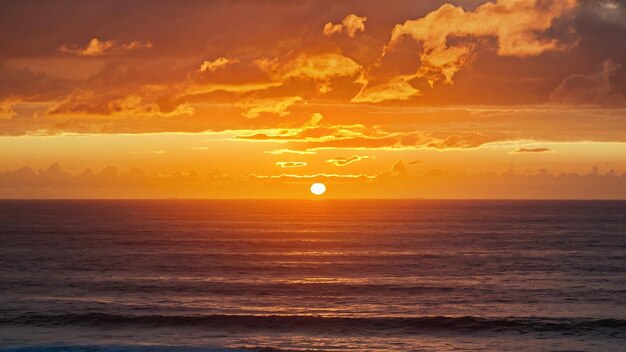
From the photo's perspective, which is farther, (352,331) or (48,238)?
(48,238)

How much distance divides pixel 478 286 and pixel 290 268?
21.5m

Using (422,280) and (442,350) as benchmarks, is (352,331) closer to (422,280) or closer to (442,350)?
(442,350)

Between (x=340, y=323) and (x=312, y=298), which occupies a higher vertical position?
(x=312, y=298)

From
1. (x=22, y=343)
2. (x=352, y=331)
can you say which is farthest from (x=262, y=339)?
(x=22, y=343)

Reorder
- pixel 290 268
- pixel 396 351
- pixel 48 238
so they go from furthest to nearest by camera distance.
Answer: pixel 48 238, pixel 290 268, pixel 396 351

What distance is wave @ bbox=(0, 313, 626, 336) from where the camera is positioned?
43.7 metres

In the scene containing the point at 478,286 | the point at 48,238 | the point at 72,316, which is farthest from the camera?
the point at 48,238

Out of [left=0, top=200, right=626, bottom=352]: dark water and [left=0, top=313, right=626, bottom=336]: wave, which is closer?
[left=0, top=200, right=626, bottom=352]: dark water

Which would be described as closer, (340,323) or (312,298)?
(340,323)

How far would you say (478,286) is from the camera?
60.1 metres

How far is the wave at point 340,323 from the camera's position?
43.7m

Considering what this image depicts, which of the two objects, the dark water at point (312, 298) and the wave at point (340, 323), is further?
the wave at point (340, 323)

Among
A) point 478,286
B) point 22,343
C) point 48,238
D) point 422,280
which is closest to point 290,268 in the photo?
point 422,280

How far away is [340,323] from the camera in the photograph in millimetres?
44875
